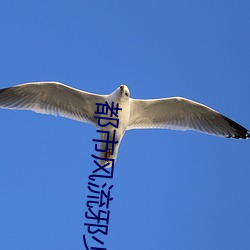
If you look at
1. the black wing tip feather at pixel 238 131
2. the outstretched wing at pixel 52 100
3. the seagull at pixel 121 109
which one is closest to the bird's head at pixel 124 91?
the seagull at pixel 121 109

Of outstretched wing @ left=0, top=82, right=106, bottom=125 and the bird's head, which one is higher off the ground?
outstretched wing @ left=0, top=82, right=106, bottom=125

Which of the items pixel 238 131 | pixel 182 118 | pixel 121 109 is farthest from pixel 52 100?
pixel 238 131

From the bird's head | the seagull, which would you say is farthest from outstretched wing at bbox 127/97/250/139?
the bird's head

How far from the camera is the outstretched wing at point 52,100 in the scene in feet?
21.1

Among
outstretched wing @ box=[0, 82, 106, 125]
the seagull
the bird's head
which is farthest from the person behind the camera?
outstretched wing @ box=[0, 82, 106, 125]

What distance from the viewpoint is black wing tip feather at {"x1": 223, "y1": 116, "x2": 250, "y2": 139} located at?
708cm

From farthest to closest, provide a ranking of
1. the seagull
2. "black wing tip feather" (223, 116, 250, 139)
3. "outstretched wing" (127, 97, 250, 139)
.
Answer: "black wing tip feather" (223, 116, 250, 139) → "outstretched wing" (127, 97, 250, 139) → the seagull

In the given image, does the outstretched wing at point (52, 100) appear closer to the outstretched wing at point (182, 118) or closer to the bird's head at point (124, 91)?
the bird's head at point (124, 91)

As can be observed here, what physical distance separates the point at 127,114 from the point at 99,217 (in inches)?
62.6

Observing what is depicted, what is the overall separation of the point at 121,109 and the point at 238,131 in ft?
6.38

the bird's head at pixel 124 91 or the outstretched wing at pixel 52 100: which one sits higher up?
the outstretched wing at pixel 52 100

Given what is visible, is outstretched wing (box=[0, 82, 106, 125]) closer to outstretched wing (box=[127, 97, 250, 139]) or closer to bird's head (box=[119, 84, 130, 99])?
bird's head (box=[119, 84, 130, 99])

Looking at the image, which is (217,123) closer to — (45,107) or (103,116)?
(103,116)

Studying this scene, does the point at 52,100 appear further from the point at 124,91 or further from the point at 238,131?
the point at 238,131
